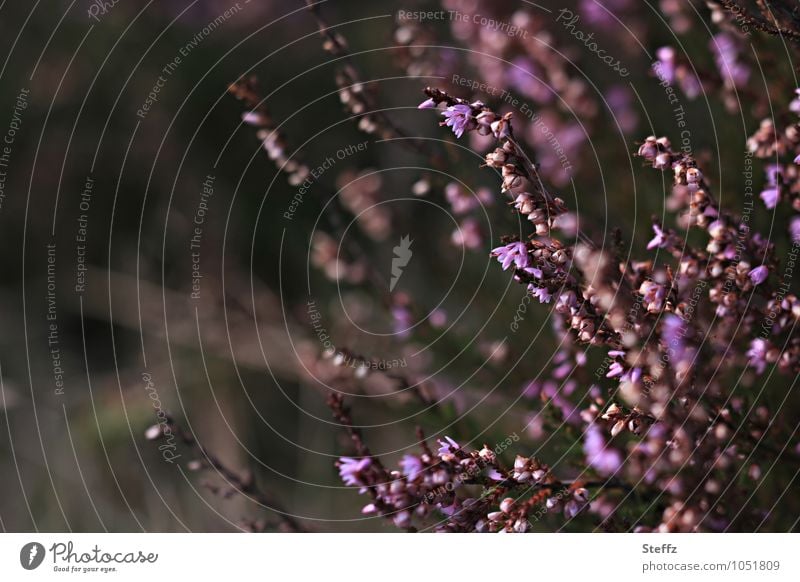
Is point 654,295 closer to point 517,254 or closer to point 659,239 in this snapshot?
point 659,239

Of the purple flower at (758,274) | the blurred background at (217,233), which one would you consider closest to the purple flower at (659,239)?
the purple flower at (758,274)

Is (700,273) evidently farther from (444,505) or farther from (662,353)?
(444,505)

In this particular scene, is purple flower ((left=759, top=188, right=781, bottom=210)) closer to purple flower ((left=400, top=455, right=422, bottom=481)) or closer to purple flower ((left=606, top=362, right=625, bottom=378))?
purple flower ((left=606, top=362, right=625, bottom=378))

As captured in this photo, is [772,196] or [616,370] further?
[772,196]
